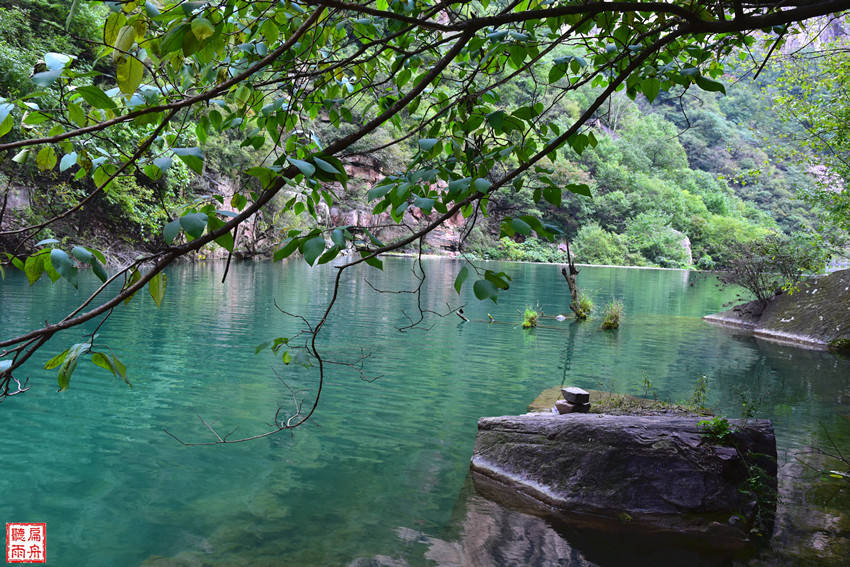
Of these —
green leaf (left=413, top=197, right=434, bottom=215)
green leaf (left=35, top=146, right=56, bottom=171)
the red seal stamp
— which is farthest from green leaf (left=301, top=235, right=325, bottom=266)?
the red seal stamp

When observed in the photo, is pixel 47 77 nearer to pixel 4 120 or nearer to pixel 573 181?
pixel 4 120

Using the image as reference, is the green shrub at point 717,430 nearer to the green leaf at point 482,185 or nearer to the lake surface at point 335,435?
the lake surface at point 335,435

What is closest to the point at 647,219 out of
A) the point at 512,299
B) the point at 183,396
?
the point at 512,299

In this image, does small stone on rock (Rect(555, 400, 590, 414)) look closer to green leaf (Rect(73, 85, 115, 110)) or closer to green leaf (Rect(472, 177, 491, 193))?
green leaf (Rect(472, 177, 491, 193))

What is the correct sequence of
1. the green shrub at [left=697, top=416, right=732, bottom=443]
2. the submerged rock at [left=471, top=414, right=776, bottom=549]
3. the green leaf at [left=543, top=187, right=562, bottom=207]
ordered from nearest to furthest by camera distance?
the green leaf at [left=543, top=187, right=562, bottom=207] < the submerged rock at [left=471, top=414, right=776, bottom=549] < the green shrub at [left=697, top=416, right=732, bottom=443]

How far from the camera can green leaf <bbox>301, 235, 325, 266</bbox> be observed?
4.78ft

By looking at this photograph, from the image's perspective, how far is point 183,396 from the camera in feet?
24.5

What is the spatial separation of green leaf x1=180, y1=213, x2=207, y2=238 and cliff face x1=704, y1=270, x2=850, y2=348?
15.9 meters

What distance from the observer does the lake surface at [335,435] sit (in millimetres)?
4125

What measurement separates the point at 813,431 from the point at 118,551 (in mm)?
8137

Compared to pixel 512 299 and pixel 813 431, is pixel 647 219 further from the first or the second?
pixel 813 431

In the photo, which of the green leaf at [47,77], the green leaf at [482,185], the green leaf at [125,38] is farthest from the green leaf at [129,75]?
the green leaf at [482,185]

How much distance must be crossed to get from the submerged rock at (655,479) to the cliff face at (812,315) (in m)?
11.2

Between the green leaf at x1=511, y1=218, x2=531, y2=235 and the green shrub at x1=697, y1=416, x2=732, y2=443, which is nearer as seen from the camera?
the green leaf at x1=511, y1=218, x2=531, y2=235
